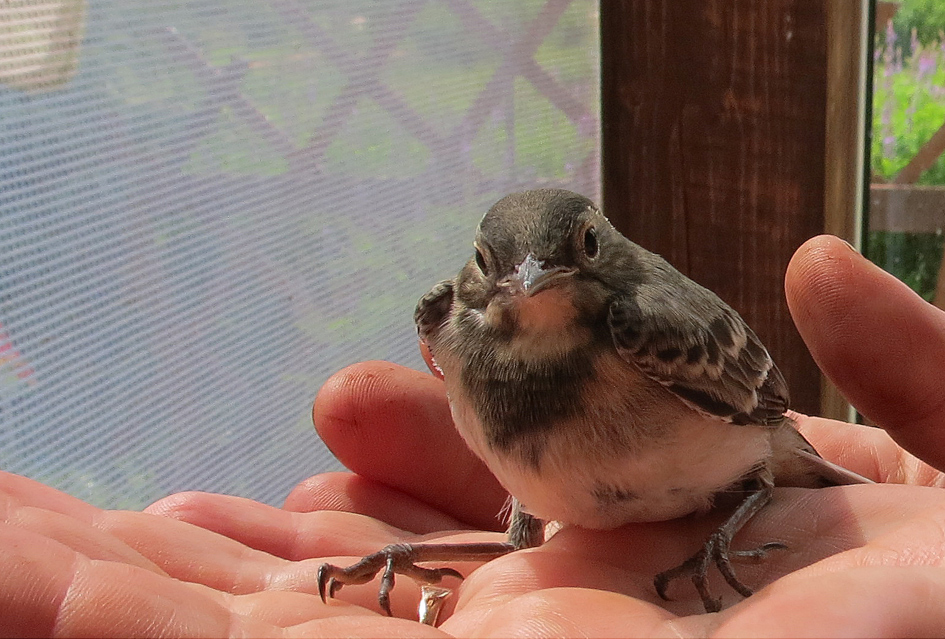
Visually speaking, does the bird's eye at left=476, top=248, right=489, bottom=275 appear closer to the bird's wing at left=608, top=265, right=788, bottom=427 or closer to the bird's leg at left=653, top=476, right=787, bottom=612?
the bird's wing at left=608, top=265, right=788, bottom=427

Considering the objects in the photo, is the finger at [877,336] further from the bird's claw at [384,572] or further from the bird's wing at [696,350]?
the bird's claw at [384,572]

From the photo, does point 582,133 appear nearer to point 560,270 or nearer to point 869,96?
point 869,96

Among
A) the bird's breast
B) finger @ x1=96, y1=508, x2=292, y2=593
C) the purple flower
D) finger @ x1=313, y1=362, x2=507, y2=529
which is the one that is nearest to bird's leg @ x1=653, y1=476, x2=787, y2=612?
the bird's breast

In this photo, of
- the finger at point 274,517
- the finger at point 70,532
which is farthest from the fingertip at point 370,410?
the finger at point 70,532

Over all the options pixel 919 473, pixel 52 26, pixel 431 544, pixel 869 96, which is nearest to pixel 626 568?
pixel 431 544

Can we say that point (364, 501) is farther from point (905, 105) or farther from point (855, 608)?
point (905, 105)
